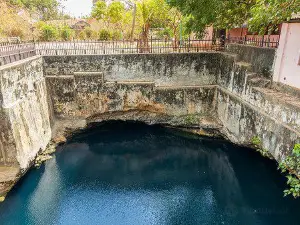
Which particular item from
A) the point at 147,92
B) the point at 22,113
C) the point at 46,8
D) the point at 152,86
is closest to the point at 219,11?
the point at 152,86

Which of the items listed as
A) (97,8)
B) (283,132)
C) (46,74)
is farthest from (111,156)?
(97,8)

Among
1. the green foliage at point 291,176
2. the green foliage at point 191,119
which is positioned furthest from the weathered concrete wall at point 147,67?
the green foliage at point 291,176

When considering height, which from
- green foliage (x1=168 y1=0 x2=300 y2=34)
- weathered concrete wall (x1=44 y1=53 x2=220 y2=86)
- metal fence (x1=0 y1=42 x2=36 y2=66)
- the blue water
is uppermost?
green foliage (x1=168 y1=0 x2=300 y2=34)

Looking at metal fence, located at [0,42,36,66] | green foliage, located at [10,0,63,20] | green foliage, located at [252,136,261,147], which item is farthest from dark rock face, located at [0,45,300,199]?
green foliage, located at [10,0,63,20]

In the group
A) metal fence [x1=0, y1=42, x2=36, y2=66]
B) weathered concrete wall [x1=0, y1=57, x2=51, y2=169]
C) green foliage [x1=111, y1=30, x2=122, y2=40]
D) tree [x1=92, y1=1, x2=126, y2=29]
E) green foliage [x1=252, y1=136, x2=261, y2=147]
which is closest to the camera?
weathered concrete wall [x1=0, y1=57, x2=51, y2=169]

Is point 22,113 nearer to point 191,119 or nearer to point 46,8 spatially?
point 191,119

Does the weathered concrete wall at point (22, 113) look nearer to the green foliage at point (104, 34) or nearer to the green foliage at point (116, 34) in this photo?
the green foliage at point (104, 34)

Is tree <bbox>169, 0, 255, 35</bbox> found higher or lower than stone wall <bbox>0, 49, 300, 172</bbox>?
higher

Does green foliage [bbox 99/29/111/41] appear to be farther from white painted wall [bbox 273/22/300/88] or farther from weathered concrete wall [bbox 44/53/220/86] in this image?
white painted wall [bbox 273/22/300/88]
